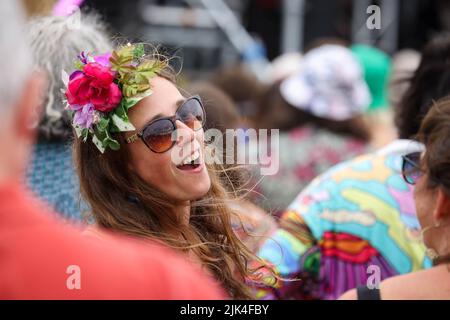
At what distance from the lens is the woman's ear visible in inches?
79.4

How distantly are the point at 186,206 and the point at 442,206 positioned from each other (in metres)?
0.62

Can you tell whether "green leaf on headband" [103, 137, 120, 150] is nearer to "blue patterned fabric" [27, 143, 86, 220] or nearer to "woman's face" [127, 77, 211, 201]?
"woman's face" [127, 77, 211, 201]

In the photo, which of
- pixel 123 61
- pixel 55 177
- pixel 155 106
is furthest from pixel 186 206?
pixel 55 177

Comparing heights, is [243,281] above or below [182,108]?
below

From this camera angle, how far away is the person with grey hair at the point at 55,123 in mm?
2730

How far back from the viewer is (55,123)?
275cm

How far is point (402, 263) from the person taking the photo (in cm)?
262

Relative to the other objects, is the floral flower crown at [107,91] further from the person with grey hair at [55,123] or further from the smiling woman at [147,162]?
the person with grey hair at [55,123]

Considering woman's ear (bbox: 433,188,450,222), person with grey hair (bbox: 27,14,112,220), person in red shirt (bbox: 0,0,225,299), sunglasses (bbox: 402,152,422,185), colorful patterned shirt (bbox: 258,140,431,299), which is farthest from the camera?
person with grey hair (bbox: 27,14,112,220)

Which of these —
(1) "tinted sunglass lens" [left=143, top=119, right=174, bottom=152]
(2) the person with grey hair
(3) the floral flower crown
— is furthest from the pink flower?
(2) the person with grey hair

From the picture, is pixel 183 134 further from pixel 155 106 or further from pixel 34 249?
pixel 34 249
